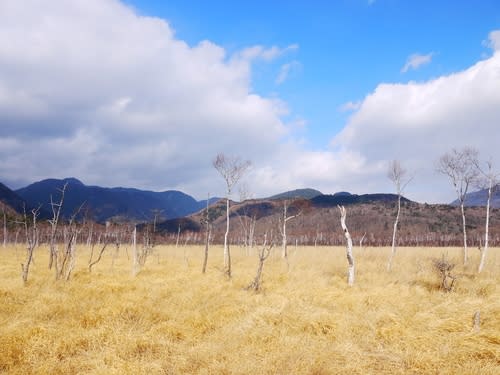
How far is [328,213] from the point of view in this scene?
15962 centimetres

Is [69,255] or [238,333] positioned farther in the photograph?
[69,255]

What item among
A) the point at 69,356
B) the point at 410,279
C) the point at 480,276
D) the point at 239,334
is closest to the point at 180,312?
the point at 239,334

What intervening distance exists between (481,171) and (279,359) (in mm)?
21753

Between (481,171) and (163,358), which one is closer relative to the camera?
(163,358)

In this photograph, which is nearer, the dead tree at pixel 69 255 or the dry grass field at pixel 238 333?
the dry grass field at pixel 238 333

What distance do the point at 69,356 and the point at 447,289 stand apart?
14.4 m

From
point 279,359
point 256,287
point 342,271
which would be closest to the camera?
point 279,359

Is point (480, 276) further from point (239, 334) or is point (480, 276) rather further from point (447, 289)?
point (239, 334)

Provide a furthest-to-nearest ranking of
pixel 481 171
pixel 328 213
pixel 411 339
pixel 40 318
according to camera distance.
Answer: pixel 328 213 < pixel 481 171 < pixel 40 318 < pixel 411 339

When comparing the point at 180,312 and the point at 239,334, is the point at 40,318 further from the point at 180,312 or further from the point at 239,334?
the point at 239,334

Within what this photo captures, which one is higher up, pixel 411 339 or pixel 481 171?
pixel 481 171

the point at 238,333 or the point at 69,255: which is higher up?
the point at 69,255

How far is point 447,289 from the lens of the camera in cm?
1384

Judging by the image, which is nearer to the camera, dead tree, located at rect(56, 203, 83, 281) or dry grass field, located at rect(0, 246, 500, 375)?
dry grass field, located at rect(0, 246, 500, 375)
